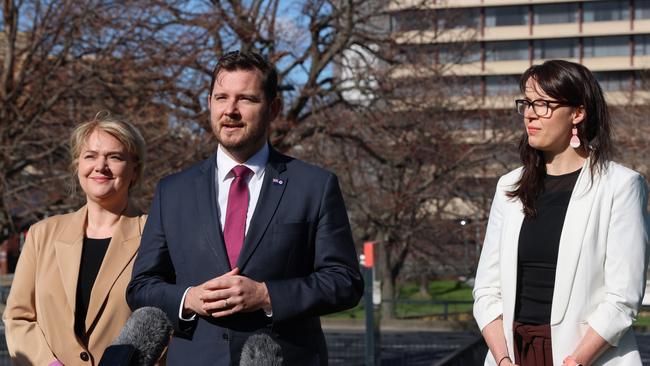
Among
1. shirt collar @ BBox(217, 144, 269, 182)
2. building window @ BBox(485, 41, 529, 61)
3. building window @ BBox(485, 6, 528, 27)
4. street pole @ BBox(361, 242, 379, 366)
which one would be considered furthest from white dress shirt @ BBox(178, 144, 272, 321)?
building window @ BBox(485, 41, 529, 61)

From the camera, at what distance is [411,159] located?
1797 centimetres

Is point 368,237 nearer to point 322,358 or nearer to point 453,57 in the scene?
point 453,57

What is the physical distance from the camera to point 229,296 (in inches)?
122

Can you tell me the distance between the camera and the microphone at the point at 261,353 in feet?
9.34

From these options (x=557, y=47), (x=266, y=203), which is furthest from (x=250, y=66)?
(x=557, y=47)

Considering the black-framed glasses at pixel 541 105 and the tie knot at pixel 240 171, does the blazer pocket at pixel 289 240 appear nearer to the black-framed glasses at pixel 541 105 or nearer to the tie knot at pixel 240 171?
the tie knot at pixel 240 171

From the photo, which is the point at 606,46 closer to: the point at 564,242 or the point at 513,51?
the point at 513,51

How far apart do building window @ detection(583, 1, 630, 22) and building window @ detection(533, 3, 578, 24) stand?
40.6 inches

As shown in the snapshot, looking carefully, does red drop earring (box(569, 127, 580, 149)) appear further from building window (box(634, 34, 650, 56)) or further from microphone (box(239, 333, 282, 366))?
building window (box(634, 34, 650, 56))

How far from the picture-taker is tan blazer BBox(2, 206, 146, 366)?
427cm

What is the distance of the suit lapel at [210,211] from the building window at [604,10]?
74.6 metres

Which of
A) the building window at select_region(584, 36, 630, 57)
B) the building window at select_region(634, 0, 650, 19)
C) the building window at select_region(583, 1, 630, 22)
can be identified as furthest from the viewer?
the building window at select_region(584, 36, 630, 57)

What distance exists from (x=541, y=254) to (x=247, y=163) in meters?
1.12

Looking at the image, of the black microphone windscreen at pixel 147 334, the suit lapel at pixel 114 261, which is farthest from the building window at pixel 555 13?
the black microphone windscreen at pixel 147 334
